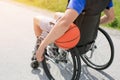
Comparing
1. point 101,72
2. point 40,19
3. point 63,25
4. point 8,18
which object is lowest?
point 101,72

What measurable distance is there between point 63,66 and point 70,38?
3.23 feet

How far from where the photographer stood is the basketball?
4074 mm

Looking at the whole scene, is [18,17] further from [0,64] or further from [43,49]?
[43,49]

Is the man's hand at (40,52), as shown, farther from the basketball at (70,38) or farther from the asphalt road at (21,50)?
the asphalt road at (21,50)

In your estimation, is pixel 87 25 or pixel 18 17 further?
pixel 18 17

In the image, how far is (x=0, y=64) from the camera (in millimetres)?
5090

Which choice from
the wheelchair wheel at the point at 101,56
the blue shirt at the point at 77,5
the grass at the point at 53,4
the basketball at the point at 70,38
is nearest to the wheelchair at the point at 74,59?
the wheelchair wheel at the point at 101,56

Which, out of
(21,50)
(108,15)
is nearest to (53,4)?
(21,50)

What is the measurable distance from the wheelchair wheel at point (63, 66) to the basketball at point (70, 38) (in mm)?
111

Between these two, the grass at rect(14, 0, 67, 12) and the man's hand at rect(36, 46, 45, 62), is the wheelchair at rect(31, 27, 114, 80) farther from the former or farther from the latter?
the grass at rect(14, 0, 67, 12)

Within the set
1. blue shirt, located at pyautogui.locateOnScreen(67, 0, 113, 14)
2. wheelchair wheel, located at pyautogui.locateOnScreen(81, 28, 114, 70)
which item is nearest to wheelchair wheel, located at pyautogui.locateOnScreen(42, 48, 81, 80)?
wheelchair wheel, located at pyautogui.locateOnScreen(81, 28, 114, 70)

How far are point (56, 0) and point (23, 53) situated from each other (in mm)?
4783

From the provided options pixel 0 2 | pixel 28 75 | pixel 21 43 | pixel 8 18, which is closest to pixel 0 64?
pixel 28 75

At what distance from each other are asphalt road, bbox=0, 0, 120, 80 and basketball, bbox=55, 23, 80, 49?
0.77 metres
